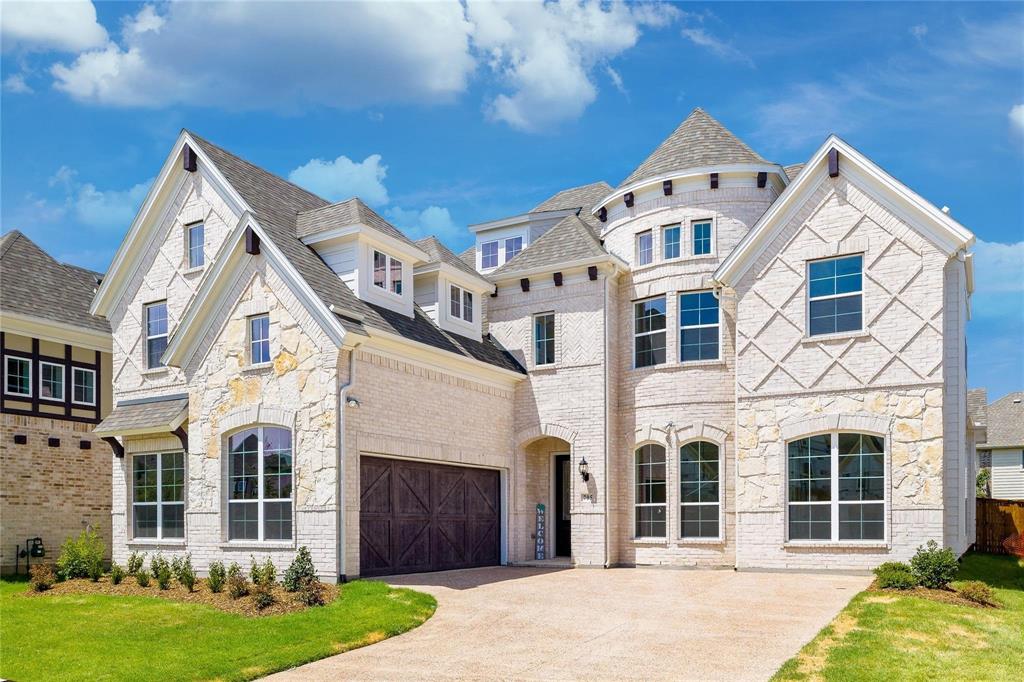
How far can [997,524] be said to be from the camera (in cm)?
2562

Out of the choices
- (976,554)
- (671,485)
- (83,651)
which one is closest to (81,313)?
(83,651)

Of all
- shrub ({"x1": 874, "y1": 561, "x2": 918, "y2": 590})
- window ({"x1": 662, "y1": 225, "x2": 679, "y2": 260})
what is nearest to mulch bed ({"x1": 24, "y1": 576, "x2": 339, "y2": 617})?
shrub ({"x1": 874, "y1": 561, "x2": 918, "y2": 590})

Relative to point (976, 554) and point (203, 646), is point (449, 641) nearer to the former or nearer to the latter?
point (203, 646)

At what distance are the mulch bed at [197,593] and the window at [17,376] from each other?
19.5 feet

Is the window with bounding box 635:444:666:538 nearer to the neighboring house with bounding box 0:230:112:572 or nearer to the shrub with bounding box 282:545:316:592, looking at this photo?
the shrub with bounding box 282:545:316:592

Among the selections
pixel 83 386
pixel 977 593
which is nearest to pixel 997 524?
pixel 977 593

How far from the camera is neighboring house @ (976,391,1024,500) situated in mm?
42125

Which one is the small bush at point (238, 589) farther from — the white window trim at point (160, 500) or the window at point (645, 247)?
the window at point (645, 247)

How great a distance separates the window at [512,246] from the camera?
93.3 feet

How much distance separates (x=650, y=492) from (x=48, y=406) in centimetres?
1561

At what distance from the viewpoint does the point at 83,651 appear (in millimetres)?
13469

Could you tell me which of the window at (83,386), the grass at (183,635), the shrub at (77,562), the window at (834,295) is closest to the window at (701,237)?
the window at (834,295)

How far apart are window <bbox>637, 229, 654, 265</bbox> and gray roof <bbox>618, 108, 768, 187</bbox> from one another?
138 centimetres

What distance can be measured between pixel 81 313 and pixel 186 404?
273 inches
